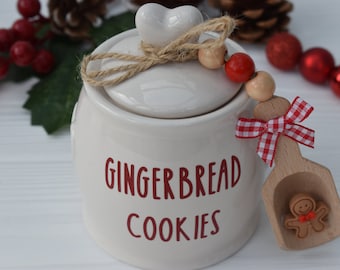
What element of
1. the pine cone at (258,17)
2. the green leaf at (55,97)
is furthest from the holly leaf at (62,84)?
the pine cone at (258,17)

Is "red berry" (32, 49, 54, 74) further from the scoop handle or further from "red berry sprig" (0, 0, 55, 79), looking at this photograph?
the scoop handle

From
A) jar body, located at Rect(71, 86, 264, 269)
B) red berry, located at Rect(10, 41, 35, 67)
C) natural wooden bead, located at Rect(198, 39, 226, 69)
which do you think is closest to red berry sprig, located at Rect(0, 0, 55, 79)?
red berry, located at Rect(10, 41, 35, 67)

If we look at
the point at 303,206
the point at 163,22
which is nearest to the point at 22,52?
the point at 163,22

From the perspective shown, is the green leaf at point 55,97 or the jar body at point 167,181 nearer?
the jar body at point 167,181

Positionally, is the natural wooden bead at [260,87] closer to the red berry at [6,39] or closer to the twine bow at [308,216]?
the twine bow at [308,216]

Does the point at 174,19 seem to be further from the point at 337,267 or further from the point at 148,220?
the point at 337,267

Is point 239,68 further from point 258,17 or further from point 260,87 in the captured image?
point 258,17

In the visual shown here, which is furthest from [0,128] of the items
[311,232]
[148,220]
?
[311,232]
